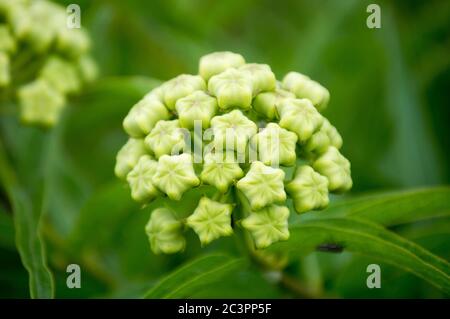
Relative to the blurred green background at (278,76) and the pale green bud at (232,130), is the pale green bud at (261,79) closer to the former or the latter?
the pale green bud at (232,130)

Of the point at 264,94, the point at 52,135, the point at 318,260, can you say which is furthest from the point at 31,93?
the point at 318,260

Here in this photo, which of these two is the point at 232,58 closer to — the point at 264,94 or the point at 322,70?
the point at 264,94

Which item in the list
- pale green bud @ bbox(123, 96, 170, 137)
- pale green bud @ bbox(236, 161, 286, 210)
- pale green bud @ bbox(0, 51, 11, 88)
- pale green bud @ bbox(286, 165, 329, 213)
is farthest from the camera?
pale green bud @ bbox(0, 51, 11, 88)

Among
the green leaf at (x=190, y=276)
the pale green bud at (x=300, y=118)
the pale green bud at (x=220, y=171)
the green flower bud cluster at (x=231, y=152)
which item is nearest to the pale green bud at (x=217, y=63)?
the green flower bud cluster at (x=231, y=152)

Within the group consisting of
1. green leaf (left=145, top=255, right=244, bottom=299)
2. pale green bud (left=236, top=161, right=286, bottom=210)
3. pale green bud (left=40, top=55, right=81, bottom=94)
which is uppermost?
pale green bud (left=40, top=55, right=81, bottom=94)

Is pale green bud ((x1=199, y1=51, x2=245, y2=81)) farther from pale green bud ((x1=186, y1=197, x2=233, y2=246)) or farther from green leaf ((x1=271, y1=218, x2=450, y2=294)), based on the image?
green leaf ((x1=271, y1=218, x2=450, y2=294))

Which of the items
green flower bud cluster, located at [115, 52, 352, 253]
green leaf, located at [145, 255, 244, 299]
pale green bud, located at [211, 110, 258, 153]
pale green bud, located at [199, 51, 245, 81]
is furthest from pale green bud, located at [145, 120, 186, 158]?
green leaf, located at [145, 255, 244, 299]

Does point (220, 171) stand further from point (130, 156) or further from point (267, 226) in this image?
point (130, 156)
